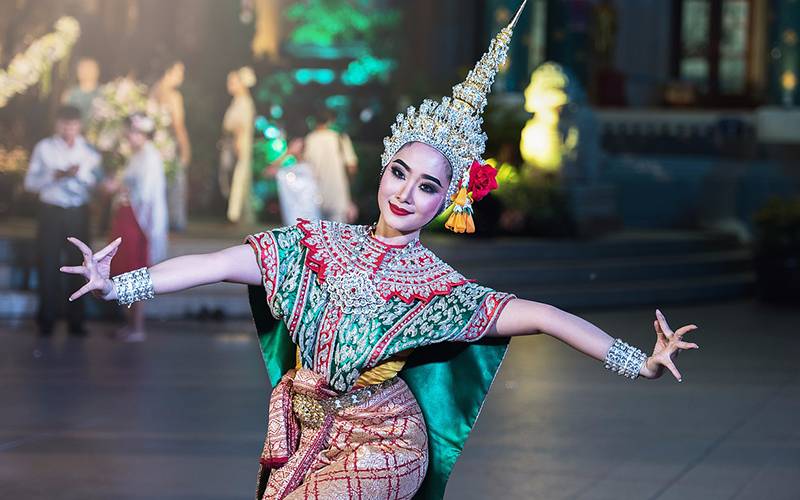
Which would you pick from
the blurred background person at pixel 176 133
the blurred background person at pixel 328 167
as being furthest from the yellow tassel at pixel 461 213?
the blurred background person at pixel 176 133

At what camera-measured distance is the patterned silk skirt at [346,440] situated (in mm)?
4453

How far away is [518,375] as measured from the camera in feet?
36.3

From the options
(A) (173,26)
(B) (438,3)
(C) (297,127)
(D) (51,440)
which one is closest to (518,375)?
(D) (51,440)

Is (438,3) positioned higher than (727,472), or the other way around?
(438,3)

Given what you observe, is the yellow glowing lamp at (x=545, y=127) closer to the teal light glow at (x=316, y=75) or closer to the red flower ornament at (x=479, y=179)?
the teal light glow at (x=316, y=75)

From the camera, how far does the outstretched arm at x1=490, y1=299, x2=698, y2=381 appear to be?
4.43 m

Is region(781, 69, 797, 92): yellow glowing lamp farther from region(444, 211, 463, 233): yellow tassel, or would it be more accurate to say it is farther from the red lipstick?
the red lipstick

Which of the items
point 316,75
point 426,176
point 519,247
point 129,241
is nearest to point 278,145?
point 519,247

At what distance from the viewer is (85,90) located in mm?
17375

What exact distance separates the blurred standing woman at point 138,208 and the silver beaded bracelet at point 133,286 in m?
7.63

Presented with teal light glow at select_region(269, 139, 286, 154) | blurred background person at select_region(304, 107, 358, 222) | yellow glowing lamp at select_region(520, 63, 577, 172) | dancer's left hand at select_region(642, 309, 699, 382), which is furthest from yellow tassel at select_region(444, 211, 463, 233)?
yellow glowing lamp at select_region(520, 63, 577, 172)

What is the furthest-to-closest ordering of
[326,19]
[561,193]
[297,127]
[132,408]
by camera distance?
[326,19] < [297,127] < [561,193] < [132,408]

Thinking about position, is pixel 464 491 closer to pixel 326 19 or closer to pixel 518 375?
pixel 518 375

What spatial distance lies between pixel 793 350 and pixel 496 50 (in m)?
8.98
